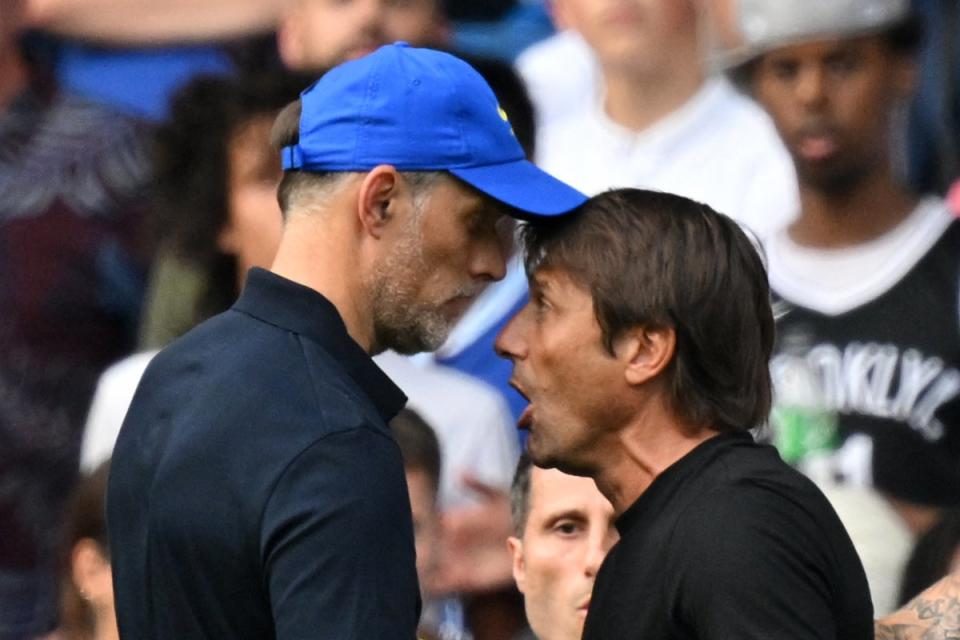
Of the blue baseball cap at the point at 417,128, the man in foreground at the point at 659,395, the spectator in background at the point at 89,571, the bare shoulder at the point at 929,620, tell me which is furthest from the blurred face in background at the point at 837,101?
the spectator in background at the point at 89,571

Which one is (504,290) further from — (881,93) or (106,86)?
(106,86)

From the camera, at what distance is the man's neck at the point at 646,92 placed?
4.07 meters

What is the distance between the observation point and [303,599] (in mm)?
1951

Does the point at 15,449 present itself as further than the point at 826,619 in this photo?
Yes

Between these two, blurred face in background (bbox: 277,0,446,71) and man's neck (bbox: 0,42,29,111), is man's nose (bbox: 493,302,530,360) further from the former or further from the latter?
man's neck (bbox: 0,42,29,111)

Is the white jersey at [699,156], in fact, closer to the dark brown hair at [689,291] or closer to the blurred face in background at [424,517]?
the blurred face in background at [424,517]

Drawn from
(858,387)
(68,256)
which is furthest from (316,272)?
(68,256)

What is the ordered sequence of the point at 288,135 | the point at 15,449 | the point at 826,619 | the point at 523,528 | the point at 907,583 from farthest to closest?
the point at 15,449, the point at 907,583, the point at 523,528, the point at 288,135, the point at 826,619

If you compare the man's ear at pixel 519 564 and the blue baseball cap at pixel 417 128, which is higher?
the blue baseball cap at pixel 417 128

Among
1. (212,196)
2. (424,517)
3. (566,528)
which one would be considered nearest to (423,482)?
(424,517)

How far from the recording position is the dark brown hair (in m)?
2.34

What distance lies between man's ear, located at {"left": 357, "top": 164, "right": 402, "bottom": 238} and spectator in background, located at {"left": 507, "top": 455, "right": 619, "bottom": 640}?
3.38 ft

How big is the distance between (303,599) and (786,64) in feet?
7.50

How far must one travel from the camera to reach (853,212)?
3.82m
